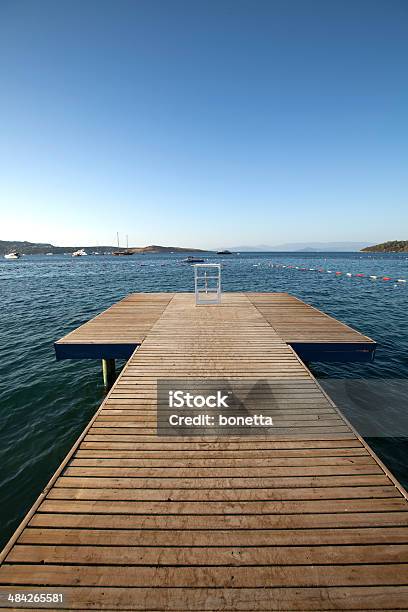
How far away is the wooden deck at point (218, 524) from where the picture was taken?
2.43 meters

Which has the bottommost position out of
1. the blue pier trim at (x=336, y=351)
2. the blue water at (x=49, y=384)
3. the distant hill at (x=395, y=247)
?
the blue water at (x=49, y=384)

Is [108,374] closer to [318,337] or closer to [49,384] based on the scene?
[49,384]

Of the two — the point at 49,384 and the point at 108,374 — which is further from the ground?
the point at 108,374

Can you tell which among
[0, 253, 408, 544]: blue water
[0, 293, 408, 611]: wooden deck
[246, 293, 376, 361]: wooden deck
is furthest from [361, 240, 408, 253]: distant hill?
[0, 293, 408, 611]: wooden deck

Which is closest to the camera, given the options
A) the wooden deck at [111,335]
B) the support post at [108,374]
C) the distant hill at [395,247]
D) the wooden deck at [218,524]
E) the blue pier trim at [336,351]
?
the wooden deck at [218,524]

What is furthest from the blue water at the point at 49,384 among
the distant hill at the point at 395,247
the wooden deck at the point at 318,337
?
the distant hill at the point at 395,247

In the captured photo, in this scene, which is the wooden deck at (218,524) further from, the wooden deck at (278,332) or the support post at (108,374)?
the support post at (108,374)

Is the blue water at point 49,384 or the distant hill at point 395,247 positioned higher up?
the distant hill at point 395,247

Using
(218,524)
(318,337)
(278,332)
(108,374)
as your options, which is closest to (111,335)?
(108,374)

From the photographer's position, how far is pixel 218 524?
297cm

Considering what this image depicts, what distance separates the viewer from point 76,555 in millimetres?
2684

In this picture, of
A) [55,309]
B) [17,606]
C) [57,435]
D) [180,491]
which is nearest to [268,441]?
[180,491]

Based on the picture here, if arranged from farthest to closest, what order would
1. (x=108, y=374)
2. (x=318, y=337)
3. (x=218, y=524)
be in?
(x=108, y=374)
(x=318, y=337)
(x=218, y=524)

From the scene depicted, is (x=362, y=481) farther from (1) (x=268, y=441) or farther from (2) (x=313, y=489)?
(1) (x=268, y=441)
